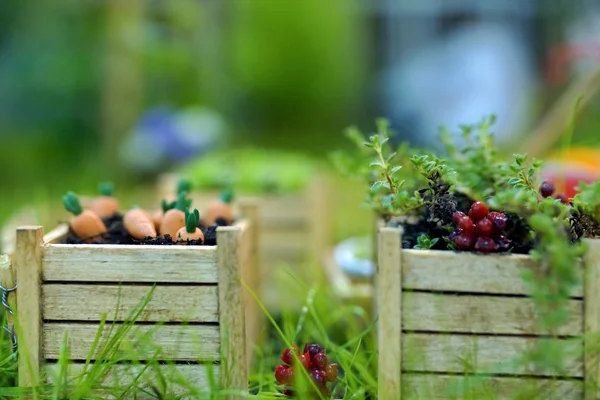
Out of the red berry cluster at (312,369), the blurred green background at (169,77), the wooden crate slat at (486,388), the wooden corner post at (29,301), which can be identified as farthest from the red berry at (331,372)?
the blurred green background at (169,77)

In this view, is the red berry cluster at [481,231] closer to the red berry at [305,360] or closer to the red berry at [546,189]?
the red berry at [546,189]

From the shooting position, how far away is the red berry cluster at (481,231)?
1.04 metres

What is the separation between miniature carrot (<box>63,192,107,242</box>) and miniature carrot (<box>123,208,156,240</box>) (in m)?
0.07

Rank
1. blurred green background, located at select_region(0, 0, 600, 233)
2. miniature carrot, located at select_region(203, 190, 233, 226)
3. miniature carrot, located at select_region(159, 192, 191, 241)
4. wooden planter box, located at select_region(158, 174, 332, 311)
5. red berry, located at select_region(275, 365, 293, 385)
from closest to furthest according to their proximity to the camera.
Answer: red berry, located at select_region(275, 365, 293, 385) → miniature carrot, located at select_region(159, 192, 191, 241) → miniature carrot, located at select_region(203, 190, 233, 226) → wooden planter box, located at select_region(158, 174, 332, 311) → blurred green background, located at select_region(0, 0, 600, 233)

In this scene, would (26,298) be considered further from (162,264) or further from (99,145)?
(99,145)

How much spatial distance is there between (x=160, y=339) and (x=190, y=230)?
182 millimetres

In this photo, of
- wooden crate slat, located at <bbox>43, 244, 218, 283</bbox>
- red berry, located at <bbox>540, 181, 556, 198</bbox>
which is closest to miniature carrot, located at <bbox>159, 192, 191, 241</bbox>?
wooden crate slat, located at <bbox>43, 244, 218, 283</bbox>

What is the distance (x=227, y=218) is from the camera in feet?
4.76

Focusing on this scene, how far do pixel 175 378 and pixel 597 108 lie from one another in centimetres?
428

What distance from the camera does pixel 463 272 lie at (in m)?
1.04

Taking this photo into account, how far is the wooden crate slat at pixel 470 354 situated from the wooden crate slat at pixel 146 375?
302 millimetres

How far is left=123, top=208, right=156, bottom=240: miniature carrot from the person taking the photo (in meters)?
1.23

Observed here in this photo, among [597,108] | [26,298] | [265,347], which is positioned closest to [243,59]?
[597,108]

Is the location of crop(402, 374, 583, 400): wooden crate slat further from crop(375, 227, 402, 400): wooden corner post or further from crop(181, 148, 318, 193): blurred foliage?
crop(181, 148, 318, 193): blurred foliage
